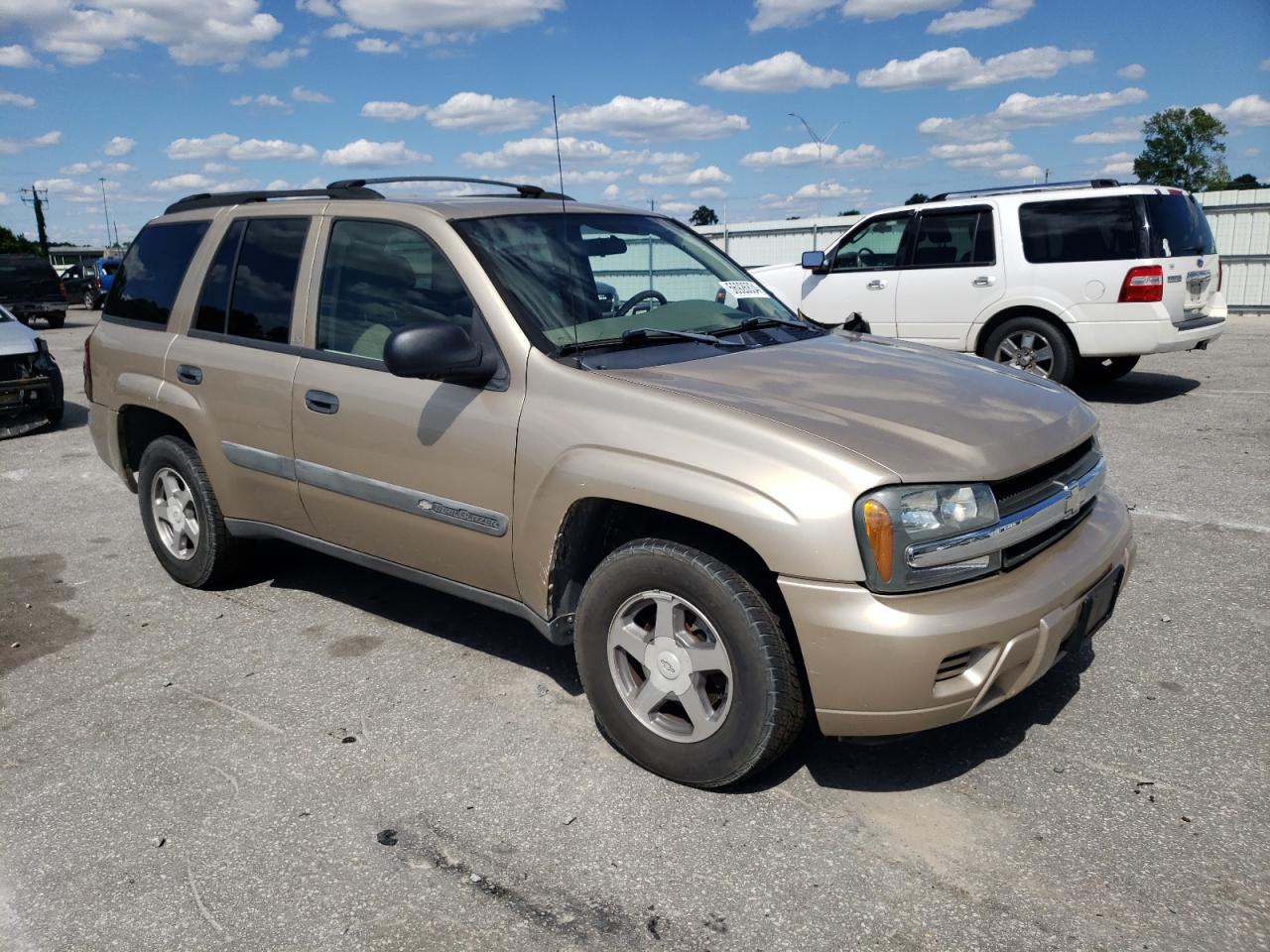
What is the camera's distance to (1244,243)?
18.9 meters

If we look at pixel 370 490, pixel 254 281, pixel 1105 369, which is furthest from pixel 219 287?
pixel 1105 369

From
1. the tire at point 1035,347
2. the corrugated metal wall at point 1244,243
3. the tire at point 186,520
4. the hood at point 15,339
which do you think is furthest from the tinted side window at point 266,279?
the corrugated metal wall at point 1244,243

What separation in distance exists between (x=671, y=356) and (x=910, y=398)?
842mm

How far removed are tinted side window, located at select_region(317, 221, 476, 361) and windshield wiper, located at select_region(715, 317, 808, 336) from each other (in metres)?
A: 1.02

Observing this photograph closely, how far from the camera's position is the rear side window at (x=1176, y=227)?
30.5 ft

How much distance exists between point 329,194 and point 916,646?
123 inches

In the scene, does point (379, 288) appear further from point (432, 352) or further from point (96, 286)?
point (96, 286)

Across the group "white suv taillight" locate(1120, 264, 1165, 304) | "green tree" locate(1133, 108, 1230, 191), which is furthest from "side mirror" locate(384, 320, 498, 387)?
"green tree" locate(1133, 108, 1230, 191)

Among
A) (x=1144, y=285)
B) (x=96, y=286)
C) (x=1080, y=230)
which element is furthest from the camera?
(x=96, y=286)

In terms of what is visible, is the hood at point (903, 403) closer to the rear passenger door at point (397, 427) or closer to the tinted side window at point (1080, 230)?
the rear passenger door at point (397, 427)

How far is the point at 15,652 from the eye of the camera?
4.59 meters

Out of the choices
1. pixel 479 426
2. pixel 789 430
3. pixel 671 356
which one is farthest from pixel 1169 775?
pixel 479 426

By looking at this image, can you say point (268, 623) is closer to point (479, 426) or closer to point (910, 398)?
point (479, 426)

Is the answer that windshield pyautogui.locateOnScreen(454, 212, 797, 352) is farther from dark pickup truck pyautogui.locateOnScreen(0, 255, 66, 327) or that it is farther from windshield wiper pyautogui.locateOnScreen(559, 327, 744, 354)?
dark pickup truck pyautogui.locateOnScreen(0, 255, 66, 327)
